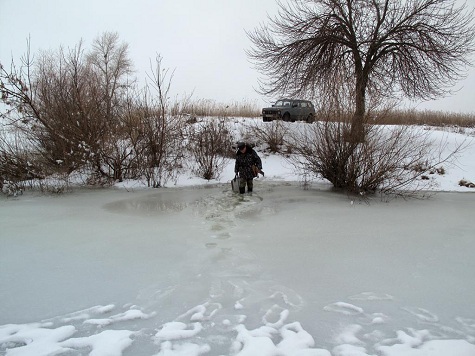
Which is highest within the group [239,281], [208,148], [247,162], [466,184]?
[208,148]

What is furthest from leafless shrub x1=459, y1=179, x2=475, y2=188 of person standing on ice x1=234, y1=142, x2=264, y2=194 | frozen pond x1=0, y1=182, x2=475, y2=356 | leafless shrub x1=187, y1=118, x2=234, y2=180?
leafless shrub x1=187, y1=118, x2=234, y2=180

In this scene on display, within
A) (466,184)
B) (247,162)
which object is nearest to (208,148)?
(247,162)

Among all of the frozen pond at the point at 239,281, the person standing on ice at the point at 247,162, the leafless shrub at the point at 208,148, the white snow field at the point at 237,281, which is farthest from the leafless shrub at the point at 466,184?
the leafless shrub at the point at 208,148

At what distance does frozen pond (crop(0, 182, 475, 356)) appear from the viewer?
3.13 metres

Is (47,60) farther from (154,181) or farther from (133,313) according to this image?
(133,313)

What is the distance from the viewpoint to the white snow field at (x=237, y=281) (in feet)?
10.2

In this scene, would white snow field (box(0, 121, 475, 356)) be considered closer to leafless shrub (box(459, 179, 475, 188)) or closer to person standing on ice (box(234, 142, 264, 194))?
person standing on ice (box(234, 142, 264, 194))

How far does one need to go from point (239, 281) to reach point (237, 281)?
0.08ft

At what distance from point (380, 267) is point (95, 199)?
713cm

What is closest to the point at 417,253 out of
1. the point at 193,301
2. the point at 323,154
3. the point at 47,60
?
the point at 193,301

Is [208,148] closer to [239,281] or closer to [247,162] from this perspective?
[247,162]

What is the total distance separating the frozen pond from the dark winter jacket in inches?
72.5

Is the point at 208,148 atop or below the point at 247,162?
atop

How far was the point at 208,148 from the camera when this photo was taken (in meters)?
12.3
